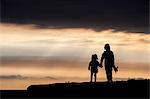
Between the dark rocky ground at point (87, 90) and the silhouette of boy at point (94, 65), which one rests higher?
the silhouette of boy at point (94, 65)

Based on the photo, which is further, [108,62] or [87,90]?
[108,62]

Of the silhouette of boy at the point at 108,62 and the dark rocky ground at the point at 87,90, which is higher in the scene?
the silhouette of boy at the point at 108,62

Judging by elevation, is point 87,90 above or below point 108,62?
below

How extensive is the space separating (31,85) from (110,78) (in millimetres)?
5646

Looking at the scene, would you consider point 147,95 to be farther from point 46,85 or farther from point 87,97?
point 46,85

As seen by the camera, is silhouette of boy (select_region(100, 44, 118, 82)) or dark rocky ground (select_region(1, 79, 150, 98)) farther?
silhouette of boy (select_region(100, 44, 118, 82))

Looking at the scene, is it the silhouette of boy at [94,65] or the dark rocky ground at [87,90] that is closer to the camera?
the dark rocky ground at [87,90]

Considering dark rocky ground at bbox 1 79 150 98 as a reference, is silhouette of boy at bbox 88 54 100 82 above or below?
above

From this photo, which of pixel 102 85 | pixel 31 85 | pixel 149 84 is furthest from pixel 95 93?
pixel 31 85

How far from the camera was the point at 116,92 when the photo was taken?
31094mm

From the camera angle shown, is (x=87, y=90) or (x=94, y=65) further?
(x=94, y=65)

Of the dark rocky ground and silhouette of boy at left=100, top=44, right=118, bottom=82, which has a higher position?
silhouette of boy at left=100, top=44, right=118, bottom=82

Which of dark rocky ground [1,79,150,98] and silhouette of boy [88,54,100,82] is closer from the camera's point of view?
dark rocky ground [1,79,150,98]

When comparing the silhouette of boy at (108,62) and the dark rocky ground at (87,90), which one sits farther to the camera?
the silhouette of boy at (108,62)
